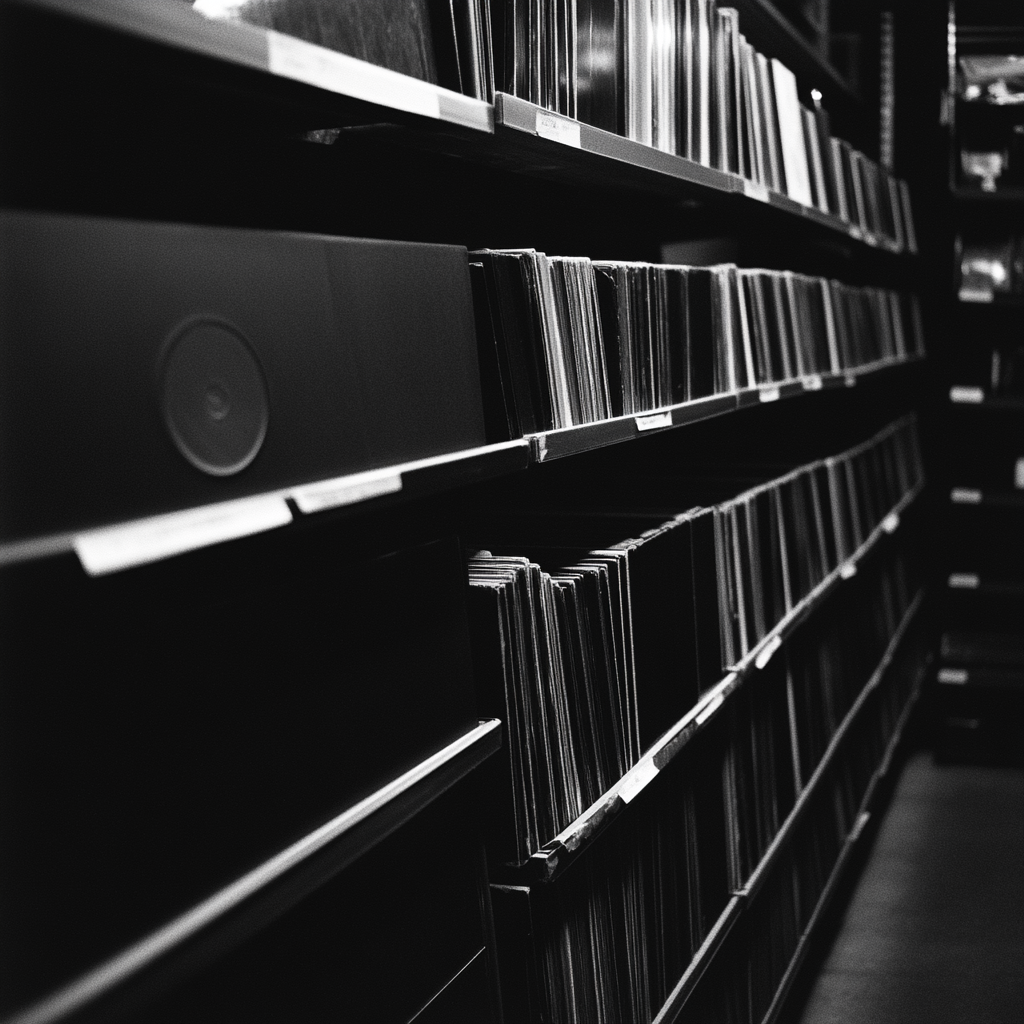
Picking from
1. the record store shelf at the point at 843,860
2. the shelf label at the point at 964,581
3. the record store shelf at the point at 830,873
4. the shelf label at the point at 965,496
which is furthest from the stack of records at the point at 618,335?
the shelf label at the point at 964,581

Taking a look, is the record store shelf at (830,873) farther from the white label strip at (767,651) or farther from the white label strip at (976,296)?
the white label strip at (976,296)

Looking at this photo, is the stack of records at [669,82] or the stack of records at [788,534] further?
the stack of records at [788,534]

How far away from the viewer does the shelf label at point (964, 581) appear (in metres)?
4.45

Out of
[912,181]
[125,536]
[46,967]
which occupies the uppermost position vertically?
[912,181]

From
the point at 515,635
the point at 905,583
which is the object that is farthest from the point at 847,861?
the point at 515,635

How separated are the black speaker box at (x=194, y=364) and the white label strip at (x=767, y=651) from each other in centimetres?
128

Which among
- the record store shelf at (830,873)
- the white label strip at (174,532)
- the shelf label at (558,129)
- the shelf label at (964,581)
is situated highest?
the shelf label at (558,129)

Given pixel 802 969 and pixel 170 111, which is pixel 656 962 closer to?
pixel 802 969

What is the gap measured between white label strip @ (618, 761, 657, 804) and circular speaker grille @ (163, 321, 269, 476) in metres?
0.87

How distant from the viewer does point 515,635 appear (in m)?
1.39

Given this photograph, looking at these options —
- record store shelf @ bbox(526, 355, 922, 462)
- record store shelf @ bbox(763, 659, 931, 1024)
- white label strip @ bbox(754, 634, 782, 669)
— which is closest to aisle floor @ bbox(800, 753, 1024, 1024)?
record store shelf @ bbox(763, 659, 931, 1024)

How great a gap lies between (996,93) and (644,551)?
3216mm

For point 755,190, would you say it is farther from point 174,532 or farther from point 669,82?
point 174,532

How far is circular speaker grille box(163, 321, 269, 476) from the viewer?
33.3 inches
